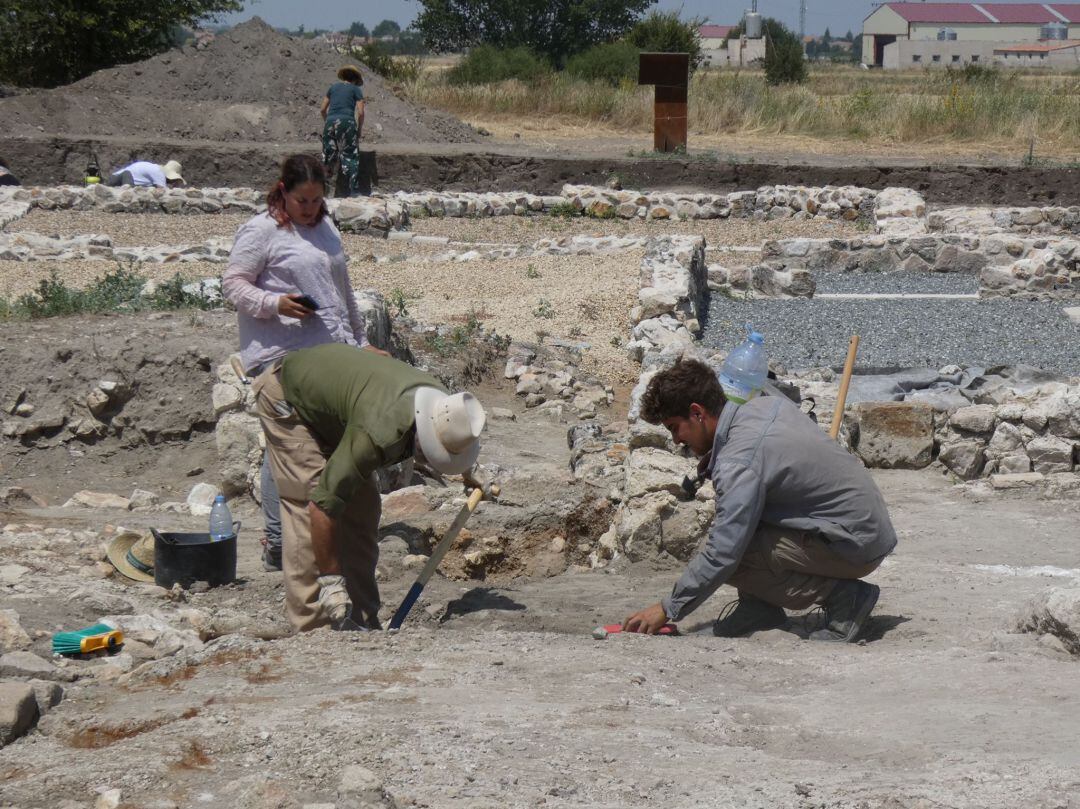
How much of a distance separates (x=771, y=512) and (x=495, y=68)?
3109cm

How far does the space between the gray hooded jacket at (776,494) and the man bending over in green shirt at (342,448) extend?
0.81 meters

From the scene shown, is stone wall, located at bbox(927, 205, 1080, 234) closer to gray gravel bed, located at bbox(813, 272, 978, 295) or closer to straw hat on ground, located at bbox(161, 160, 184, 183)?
gray gravel bed, located at bbox(813, 272, 978, 295)

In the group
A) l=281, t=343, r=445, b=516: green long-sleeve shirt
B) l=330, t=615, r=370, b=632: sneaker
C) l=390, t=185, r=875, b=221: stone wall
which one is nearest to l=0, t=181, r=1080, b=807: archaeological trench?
l=330, t=615, r=370, b=632: sneaker

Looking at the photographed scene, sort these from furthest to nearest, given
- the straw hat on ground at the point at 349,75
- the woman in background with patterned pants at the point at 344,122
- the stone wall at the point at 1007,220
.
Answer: the straw hat on ground at the point at 349,75 → the woman in background with patterned pants at the point at 344,122 → the stone wall at the point at 1007,220

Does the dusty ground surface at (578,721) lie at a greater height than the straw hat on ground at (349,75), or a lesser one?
lesser

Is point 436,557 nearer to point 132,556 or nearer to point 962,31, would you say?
point 132,556

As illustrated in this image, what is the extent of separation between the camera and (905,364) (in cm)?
932

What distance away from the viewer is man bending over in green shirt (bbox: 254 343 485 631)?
4.11 metres

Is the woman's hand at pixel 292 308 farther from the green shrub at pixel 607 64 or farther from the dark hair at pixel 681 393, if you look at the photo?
the green shrub at pixel 607 64

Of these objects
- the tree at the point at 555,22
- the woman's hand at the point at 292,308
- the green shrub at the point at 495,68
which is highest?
the tree at the point at 555,22

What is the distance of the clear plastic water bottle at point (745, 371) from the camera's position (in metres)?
5.87

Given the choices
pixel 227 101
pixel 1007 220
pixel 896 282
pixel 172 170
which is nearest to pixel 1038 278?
pixel 896 282

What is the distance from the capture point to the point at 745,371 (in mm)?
6391

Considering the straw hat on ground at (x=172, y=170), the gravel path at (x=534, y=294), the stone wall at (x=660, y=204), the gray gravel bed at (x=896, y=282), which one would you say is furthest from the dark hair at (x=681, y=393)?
the straw hat on ground at (x=172, y=170)
